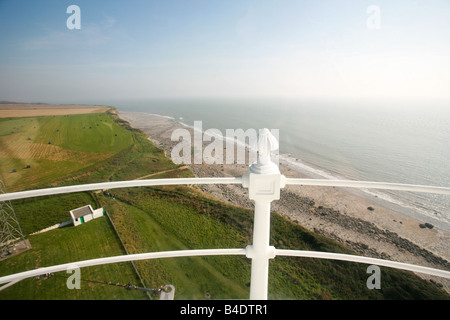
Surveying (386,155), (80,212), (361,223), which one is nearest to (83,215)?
(80,212)

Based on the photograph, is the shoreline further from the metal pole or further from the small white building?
the metal pole

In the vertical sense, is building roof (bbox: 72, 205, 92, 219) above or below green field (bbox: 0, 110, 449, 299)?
above

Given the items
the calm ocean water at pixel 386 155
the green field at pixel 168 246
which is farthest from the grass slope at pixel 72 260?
the calm ocean water at pixel 386 155

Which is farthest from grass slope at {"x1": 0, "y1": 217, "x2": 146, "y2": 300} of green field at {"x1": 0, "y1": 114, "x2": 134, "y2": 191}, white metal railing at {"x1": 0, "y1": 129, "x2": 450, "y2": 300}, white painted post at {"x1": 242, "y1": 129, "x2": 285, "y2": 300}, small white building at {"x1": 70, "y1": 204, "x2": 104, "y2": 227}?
white painted post at {"x1": 242, "y1": 129, "x2": 285, "y2": 300}

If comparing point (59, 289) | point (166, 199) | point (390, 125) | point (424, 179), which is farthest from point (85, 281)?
point (390, 125)

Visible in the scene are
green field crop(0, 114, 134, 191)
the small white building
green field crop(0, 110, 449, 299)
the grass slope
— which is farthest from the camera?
green field crop(0, 114, 134, 191)

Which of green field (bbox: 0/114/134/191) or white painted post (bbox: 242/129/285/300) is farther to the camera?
green field (bbox: 0/114/134/191)

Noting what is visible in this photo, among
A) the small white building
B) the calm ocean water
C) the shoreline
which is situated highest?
the calm ocean water
